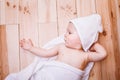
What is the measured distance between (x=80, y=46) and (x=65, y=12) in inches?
10.6

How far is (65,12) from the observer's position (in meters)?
1.25

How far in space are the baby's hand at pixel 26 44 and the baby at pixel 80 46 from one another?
0.16ft

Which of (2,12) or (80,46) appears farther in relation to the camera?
(2,12)

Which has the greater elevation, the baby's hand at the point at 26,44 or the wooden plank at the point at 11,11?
the wooden plank at the point at 11,11

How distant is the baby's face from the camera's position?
3.64 ft

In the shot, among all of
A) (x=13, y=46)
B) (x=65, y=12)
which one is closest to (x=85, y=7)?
(x=65, y=12)

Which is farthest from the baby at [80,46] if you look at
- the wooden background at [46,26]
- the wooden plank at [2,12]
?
the wooden plank at [2,12]

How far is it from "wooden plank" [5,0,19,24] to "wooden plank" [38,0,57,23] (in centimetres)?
15

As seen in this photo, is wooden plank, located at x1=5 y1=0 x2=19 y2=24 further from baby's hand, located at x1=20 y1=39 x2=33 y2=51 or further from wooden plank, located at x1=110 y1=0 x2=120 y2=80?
wooden plank, located at x1=110 y1=0 x2=120 y2=80

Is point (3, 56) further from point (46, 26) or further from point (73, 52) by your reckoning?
point (73, 52)

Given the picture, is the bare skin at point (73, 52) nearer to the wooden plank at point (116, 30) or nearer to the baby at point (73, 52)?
the baby at point (73, 52)

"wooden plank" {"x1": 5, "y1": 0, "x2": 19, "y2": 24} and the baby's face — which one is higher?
"wooden plank" {"x1": 5, "y1": 0, "x2": 19, "y2": 24}

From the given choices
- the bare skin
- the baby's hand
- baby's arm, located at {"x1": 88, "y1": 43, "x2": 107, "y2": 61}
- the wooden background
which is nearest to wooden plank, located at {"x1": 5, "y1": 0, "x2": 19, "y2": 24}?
the wooden background

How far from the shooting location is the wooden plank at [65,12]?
48.7 inches
